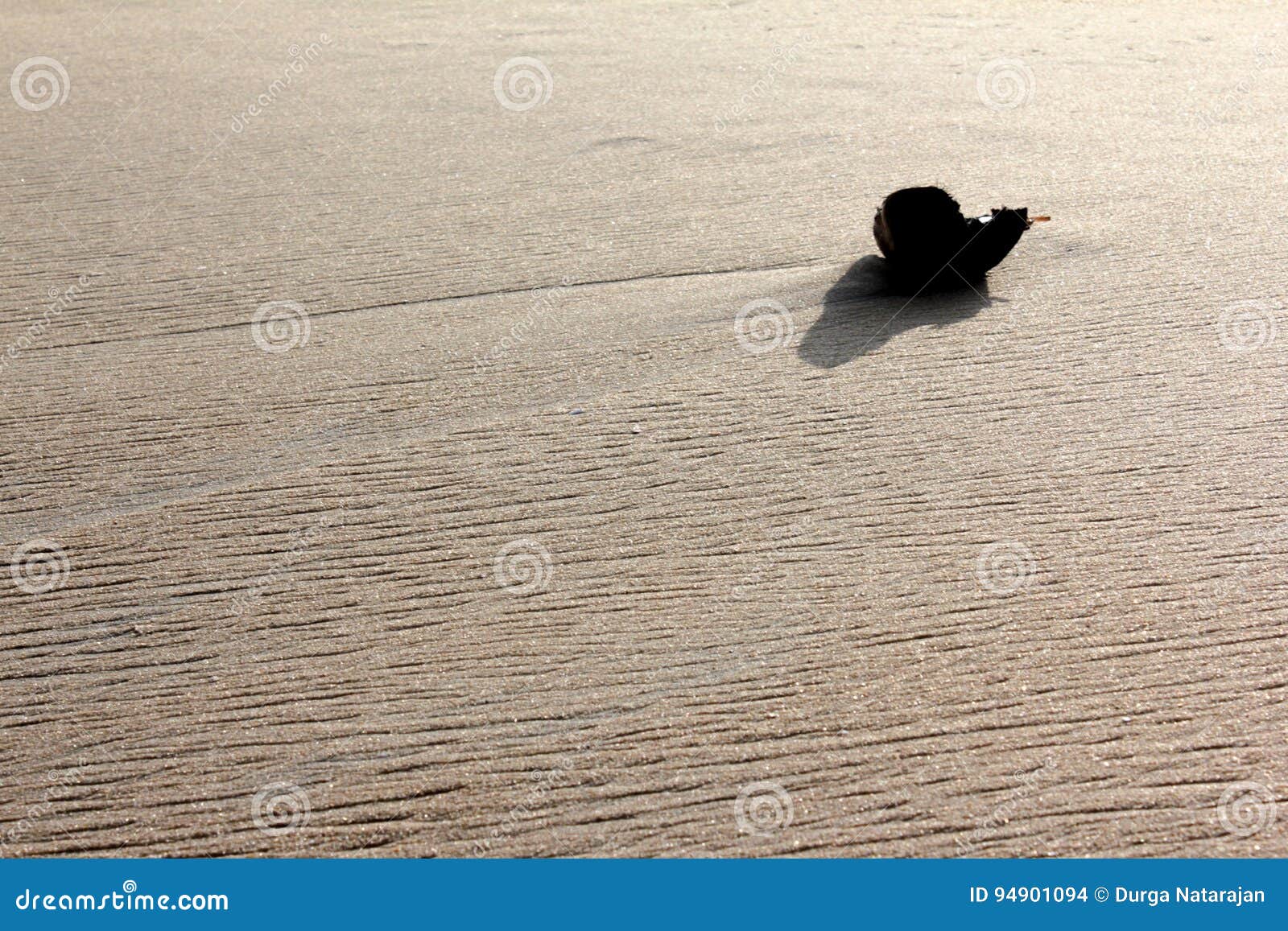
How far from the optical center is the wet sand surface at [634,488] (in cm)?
122

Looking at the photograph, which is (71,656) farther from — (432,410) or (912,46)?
(912,46)

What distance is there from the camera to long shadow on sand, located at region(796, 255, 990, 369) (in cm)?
210

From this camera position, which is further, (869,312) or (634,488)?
(869,312)

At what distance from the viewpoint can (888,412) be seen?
1889 mm

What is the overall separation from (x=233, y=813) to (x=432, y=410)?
0.85 meters

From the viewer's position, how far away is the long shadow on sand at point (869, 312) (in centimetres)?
210

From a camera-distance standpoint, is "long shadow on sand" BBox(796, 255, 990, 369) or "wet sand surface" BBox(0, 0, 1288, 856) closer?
"wet sand surface" BBox(0, 0, 1288, 856)

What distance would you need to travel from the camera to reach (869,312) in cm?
222

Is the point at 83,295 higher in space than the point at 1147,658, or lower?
higher

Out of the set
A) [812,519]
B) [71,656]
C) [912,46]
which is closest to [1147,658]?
[812,519]

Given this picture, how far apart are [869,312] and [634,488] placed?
75 centimetres

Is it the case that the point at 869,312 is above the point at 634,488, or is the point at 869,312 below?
above

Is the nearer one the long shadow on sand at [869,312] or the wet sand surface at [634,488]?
the wet sand surface at [634,488]

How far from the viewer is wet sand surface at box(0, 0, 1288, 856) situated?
48.1 inches
